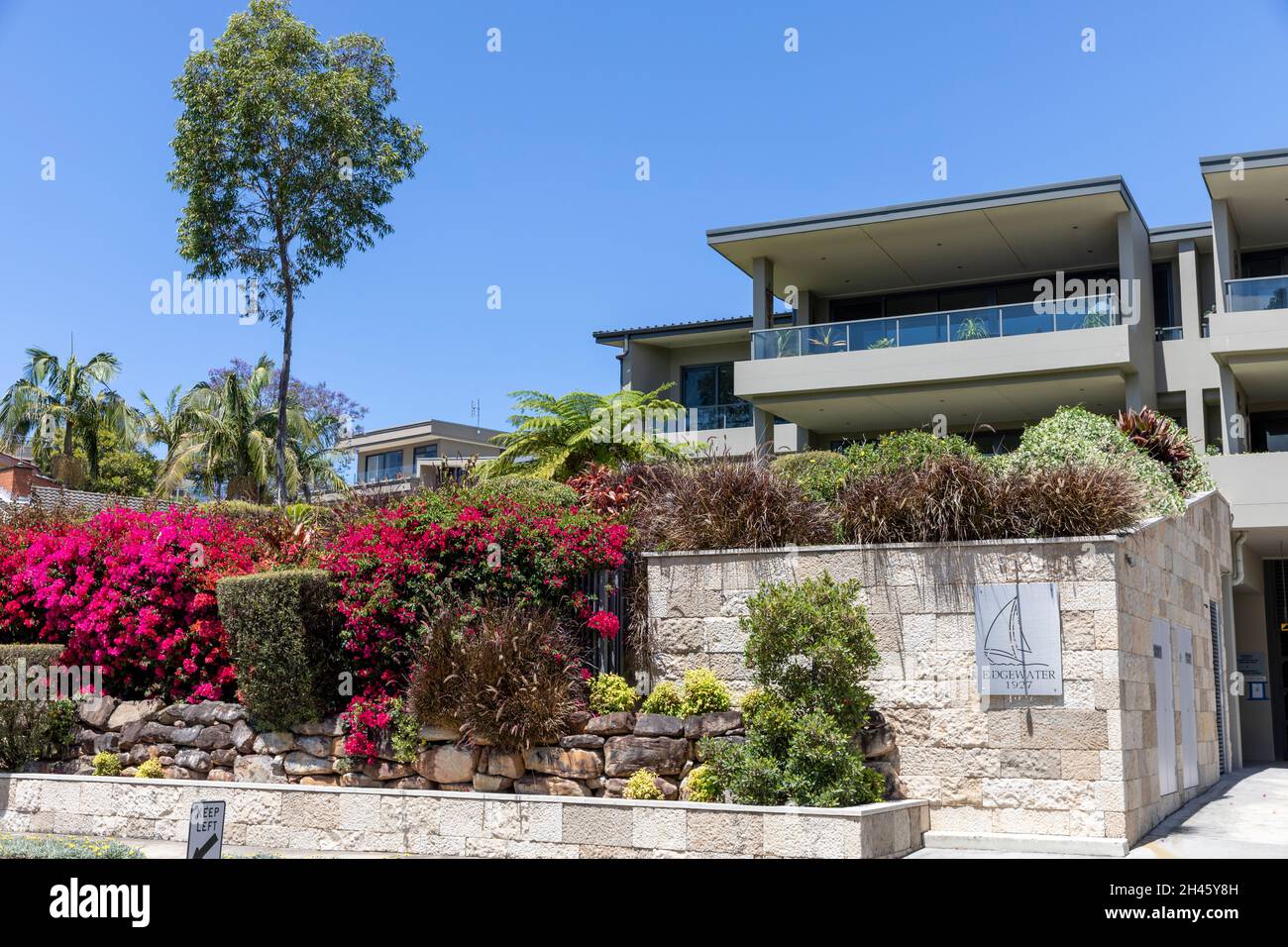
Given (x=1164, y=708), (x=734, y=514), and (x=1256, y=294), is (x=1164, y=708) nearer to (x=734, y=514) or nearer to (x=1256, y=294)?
(x=734, y=514)

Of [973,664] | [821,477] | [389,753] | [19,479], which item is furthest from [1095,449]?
[19,479]

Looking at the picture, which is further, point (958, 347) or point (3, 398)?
point (3, 398)

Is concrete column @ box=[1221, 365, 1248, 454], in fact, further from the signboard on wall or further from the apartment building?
the signboard on wall

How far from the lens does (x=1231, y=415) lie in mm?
22062

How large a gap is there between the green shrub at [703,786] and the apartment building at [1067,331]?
12.9 m

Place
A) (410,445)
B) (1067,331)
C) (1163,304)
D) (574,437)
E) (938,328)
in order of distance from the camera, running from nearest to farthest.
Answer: (574,437) → (1067,331) → (938,328) → (1163,304) → (410,445)

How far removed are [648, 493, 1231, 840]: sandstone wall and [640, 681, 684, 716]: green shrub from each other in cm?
67

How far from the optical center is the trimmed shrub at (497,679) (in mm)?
11305

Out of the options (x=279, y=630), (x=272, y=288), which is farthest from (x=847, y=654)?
(x=272, y=288)

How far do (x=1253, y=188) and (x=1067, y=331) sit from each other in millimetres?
4466

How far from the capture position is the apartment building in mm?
22000

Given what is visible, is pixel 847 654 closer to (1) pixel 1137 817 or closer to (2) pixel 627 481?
(1) pixel 1137 817

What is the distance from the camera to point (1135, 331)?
22906mm
